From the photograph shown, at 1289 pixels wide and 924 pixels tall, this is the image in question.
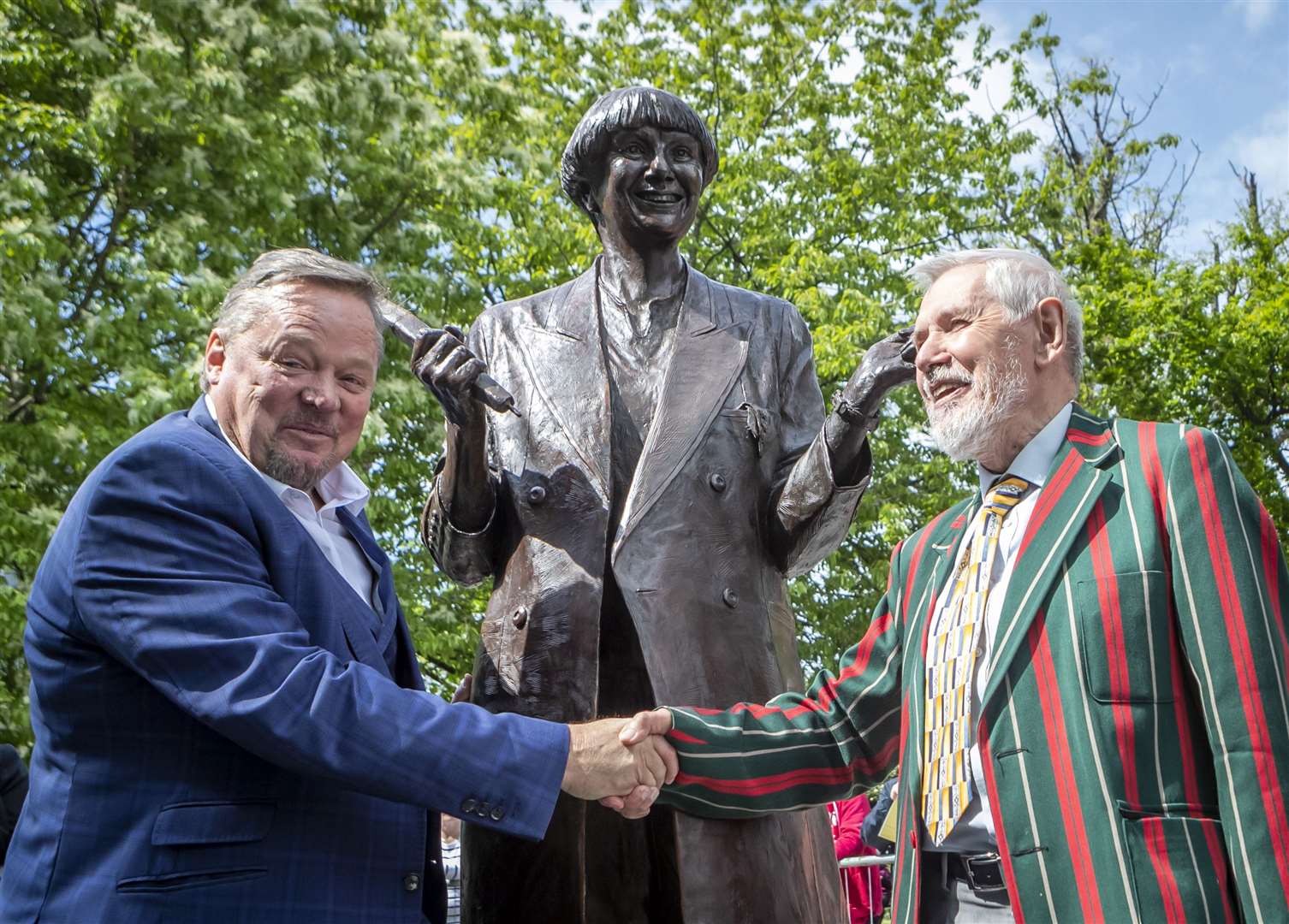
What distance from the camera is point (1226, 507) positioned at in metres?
2.46

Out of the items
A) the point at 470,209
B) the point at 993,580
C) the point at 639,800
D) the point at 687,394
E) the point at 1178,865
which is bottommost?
the point at 1178,865

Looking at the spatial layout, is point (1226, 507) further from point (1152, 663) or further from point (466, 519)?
point (466, 519)

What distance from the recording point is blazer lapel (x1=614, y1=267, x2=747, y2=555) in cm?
358

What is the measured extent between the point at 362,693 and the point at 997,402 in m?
1.47

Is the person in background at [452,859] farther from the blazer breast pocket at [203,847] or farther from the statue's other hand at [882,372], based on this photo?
the blazer breast pocket at [203,847]

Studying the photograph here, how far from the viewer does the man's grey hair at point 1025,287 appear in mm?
3014

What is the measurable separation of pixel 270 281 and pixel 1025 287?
1693mm

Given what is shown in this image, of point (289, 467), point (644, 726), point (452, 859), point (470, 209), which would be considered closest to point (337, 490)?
point (289, 467)

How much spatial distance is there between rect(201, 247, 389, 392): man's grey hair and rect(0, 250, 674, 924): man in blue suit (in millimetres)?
271

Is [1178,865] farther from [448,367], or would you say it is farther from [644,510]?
[448,367]

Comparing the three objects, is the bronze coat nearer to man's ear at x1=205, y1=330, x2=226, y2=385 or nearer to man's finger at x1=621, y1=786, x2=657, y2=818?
man's finger at x1=621, y1=786, x2=657, y2=818

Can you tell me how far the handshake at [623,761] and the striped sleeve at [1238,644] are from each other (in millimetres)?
1208

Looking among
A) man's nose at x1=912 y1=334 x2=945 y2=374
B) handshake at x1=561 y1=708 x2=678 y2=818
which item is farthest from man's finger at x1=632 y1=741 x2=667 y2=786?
man's nose at x1=912 y1=334 x2=945 y2=374

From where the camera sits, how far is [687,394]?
3.71 m
